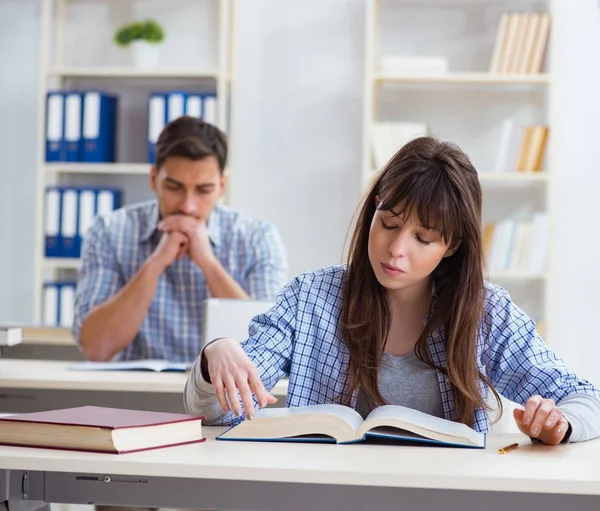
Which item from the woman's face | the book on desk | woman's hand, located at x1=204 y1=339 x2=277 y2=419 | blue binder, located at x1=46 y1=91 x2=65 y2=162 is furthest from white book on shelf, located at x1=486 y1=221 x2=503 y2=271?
woman's hand, located at x1=204 y1=339 x2=277 y2=419

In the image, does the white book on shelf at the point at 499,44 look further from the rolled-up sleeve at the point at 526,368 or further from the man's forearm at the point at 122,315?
the rolled-up sleeve at the point at 526,368

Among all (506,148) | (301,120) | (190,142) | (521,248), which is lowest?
(521,248)

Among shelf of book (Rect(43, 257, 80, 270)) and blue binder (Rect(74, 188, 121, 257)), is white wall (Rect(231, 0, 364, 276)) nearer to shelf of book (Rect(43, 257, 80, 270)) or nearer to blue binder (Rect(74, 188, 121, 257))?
blue binder (Rect(74, 188, 121, 257))

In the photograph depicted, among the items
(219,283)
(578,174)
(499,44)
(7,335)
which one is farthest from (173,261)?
(578,174)

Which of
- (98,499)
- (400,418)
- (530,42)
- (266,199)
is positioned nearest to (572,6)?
(530,42)

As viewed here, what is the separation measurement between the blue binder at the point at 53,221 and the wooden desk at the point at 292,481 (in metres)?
2.99

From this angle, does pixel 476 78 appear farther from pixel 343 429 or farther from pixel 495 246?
pixel 343 429

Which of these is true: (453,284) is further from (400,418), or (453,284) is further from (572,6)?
(572,6)

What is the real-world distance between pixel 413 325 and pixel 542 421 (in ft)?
1.17

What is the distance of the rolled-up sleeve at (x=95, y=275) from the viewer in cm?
278

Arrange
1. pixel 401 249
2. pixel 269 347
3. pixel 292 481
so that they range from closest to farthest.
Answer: pixel 292 481 < pixel 401 249 < pixel 269 347

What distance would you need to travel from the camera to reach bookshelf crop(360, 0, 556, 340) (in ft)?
13.0

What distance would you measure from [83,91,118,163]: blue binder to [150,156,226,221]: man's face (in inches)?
55.8

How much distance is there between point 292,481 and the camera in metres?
1.13
